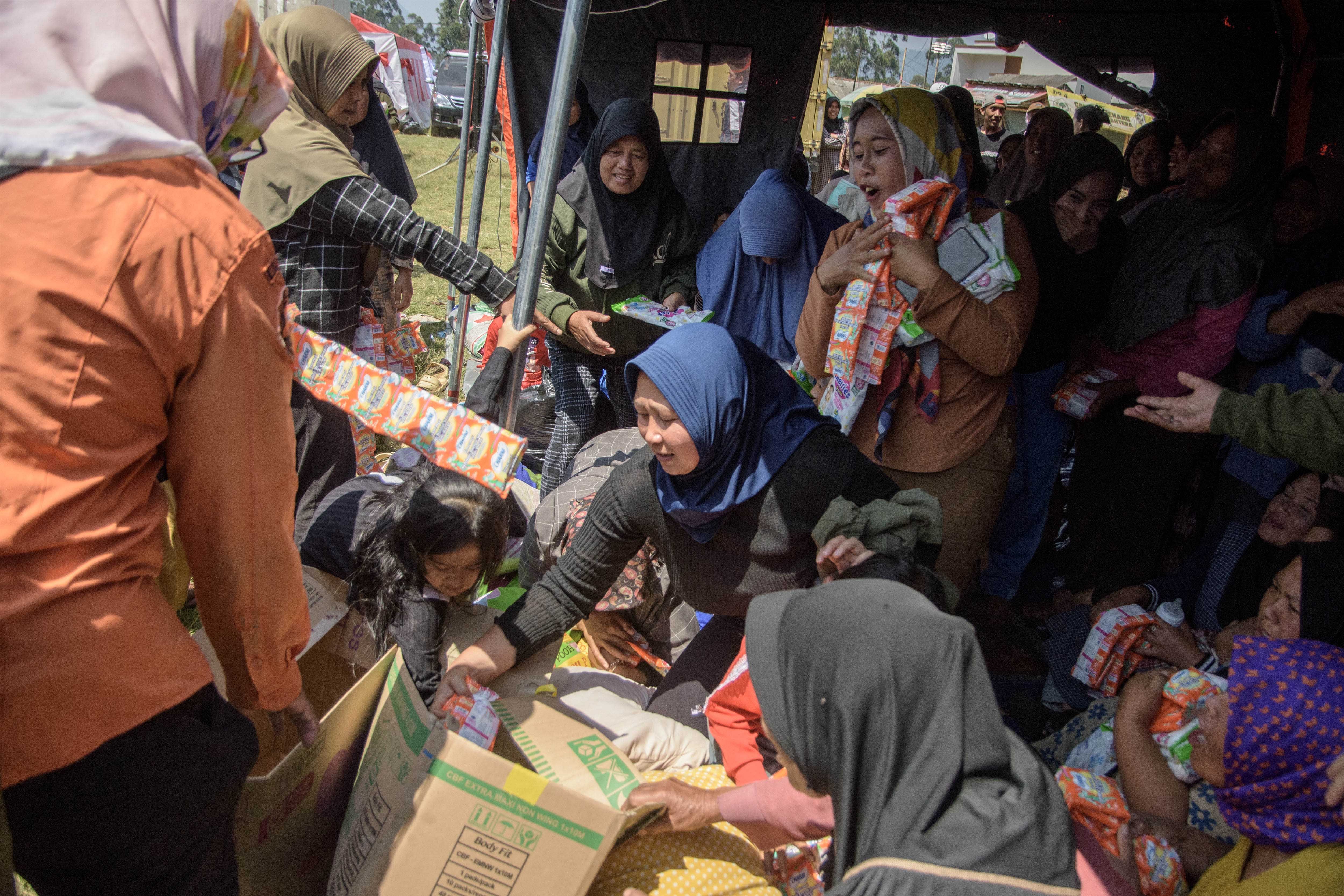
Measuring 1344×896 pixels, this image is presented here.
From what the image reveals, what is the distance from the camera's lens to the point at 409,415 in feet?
5.85

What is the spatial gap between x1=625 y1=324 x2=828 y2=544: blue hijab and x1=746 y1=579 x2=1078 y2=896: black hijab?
779 millimetres

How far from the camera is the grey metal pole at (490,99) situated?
13.1ft

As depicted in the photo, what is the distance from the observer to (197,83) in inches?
45.4

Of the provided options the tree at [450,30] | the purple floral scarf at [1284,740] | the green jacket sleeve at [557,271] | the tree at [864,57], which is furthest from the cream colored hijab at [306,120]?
the tree at [864,57]

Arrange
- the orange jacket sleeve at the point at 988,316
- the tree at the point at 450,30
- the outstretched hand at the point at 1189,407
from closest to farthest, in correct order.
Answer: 1. the outstretched hand at the point at 1189,407
2. the orange jacket sleeve at the point at 988,316
3. the tree at the point at 450,30

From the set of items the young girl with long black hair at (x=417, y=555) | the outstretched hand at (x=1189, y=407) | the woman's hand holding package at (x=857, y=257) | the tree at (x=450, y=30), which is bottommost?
the young girl with long black hair at (x=417, y=555)

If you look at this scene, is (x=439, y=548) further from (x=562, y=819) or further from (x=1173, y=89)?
(x=1173, y=89)

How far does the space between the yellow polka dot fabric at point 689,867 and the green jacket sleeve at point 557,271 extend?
202cm

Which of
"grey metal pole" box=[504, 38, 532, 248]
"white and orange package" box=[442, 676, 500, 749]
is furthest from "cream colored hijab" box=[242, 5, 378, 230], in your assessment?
"grey metal pole" box=[504, 38, 532, 248]

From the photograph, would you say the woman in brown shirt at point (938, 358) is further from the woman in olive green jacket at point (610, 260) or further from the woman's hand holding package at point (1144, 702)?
the woman in olive green jacket at point (610, 260)

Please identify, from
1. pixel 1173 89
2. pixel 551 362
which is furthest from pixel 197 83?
pixel 1173 89

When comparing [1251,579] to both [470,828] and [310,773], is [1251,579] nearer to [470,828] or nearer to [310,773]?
[470,828]

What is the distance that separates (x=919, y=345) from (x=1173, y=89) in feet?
15.2

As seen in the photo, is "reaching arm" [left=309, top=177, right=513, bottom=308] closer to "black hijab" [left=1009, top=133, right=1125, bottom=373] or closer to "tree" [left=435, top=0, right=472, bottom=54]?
"black hijab" [left=1009, top=133, right=1125, bottom=373]
